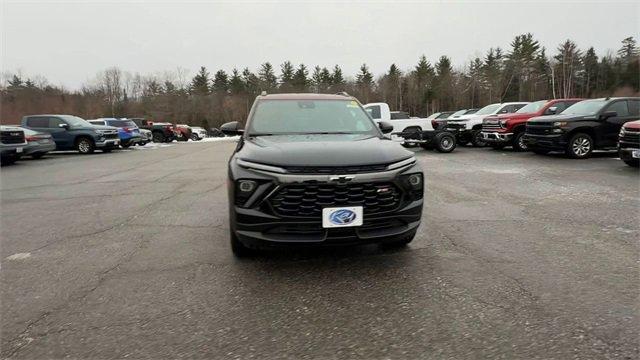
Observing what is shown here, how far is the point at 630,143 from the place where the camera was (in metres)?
9.28

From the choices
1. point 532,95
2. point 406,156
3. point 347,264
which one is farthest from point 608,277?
point 532,95

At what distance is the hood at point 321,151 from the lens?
3.44 m

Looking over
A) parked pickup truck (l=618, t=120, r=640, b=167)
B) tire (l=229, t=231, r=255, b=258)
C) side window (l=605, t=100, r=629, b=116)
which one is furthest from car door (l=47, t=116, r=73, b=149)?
side window (l=605, t=100, r=629, b=116)

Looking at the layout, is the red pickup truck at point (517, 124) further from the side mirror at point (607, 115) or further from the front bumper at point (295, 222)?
the front bumper at point (295, 222)

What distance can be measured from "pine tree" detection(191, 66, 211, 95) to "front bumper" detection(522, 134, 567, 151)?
212 feet

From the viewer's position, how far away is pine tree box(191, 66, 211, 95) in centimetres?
7194

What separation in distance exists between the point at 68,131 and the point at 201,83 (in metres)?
59.4

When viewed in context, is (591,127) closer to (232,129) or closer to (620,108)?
(620,108)

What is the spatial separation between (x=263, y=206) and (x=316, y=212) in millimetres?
432

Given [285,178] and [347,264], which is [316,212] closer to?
[285,178]

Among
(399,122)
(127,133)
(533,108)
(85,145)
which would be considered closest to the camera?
(533,108)

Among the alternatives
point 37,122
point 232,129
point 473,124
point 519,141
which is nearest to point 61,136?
point 37,122

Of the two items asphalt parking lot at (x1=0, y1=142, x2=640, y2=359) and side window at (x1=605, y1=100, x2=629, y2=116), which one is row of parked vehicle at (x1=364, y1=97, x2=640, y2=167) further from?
asphalt parking lot at (x1=0, y1=142, x2=640, y2=359)

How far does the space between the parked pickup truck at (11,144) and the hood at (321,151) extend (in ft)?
44.8
